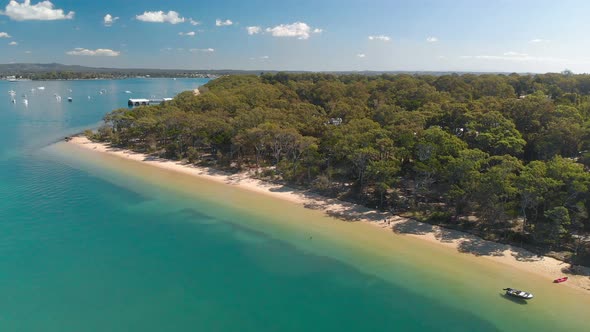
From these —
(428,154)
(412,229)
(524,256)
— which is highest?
(428,154)

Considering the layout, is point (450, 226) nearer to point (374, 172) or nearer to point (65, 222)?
point (374, 172)

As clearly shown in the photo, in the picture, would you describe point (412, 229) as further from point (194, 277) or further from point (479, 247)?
point (194, 277)

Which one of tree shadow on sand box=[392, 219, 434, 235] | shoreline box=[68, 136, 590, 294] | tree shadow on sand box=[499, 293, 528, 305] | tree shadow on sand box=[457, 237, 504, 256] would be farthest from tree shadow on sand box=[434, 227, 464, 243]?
tree shadow on sand box=[499, 293, 528, 305]

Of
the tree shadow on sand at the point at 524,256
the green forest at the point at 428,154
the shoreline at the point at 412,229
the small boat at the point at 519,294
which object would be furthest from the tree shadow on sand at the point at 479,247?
the small boat at the point at 519,294

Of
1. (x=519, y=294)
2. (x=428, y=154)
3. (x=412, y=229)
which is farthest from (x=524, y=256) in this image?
(x=428, y=154)

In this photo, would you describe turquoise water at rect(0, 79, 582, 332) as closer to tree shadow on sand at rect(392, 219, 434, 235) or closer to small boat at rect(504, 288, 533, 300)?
small boat at rect(504, 288, 533, 300)
